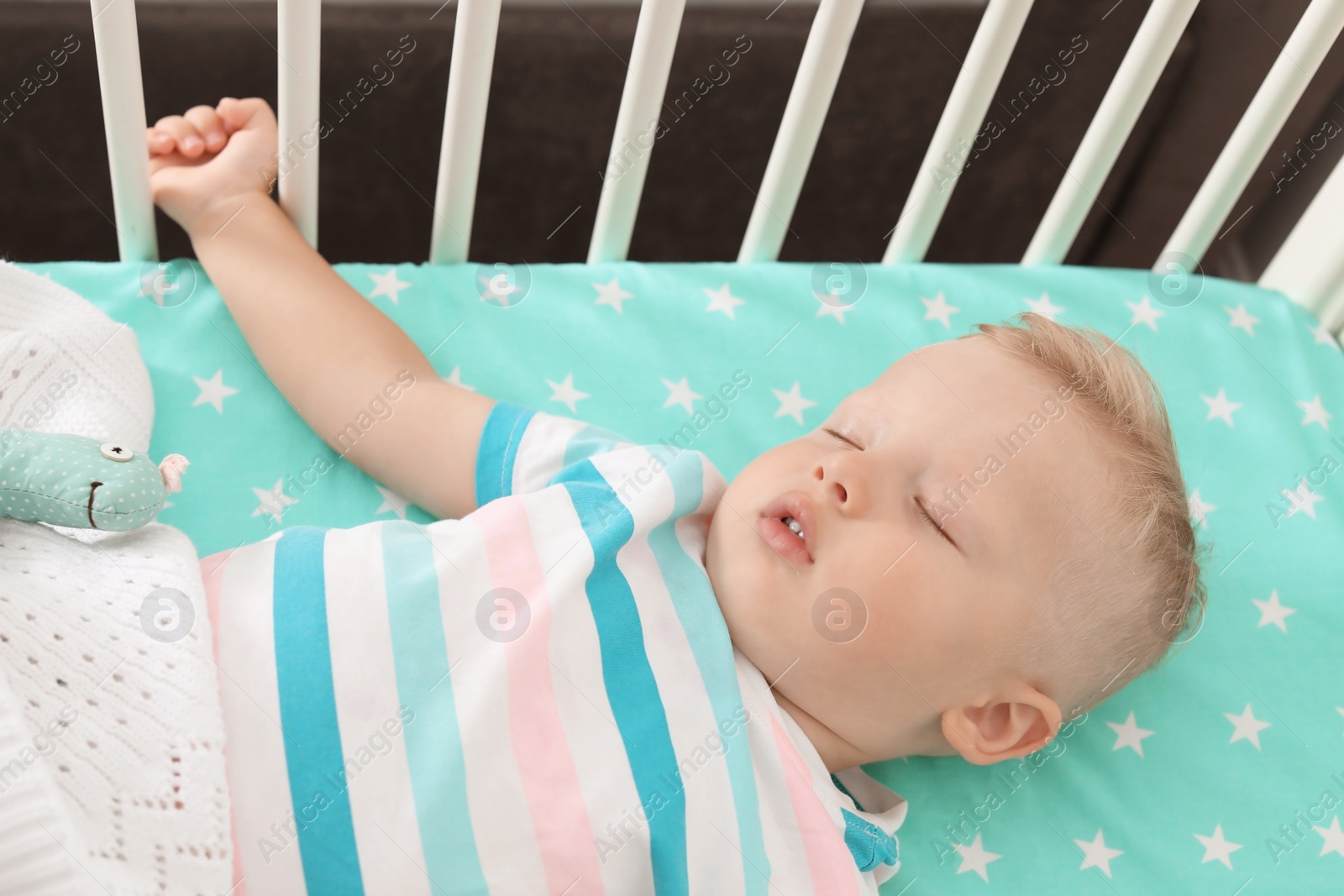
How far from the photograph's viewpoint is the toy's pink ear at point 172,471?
77cm

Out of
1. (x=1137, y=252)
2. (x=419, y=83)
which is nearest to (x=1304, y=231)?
(x=1137, y=252)

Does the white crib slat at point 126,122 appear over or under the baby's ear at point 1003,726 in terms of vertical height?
over

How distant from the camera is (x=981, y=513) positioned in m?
0.80

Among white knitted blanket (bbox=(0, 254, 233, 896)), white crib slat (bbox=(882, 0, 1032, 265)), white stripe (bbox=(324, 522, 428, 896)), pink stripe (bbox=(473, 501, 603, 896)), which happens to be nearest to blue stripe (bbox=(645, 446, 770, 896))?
pink stripe (bbox=(473, 501, 603, 896))

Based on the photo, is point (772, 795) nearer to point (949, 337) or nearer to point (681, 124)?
point (949, 337)

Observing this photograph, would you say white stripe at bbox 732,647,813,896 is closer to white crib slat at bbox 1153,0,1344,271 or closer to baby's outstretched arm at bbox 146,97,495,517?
baby's outstretched arm at bbox 146,97,495,517

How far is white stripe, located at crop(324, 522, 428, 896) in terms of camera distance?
0.69 metres

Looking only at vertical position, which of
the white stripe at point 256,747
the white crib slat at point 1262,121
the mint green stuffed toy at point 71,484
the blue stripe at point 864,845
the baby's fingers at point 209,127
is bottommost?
the blue stripe at point 864,845

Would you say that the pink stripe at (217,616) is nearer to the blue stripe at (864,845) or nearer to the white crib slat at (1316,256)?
the blue stripe at (864,845)

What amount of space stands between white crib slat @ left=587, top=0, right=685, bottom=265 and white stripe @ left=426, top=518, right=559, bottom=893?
45 centimetres

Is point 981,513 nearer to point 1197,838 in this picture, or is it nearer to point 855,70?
point 1197,838

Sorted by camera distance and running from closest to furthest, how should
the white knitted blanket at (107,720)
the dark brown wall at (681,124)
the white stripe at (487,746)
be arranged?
the white knitted blanket at (107,720), the white stripe at (487,746), the dark brown wall at (681,124)

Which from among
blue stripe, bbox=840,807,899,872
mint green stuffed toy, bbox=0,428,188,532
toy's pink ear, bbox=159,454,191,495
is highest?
mint green stuffed toy, bbox=0,428,188,532

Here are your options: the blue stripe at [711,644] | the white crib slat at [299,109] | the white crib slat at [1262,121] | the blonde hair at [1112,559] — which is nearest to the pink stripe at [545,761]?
the blue stripe at [711,644]
